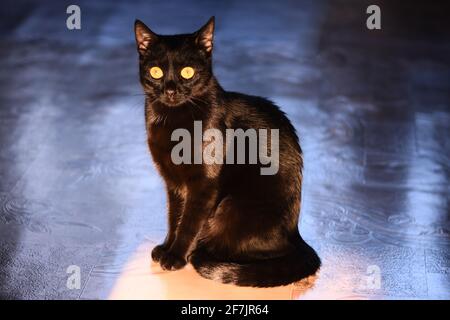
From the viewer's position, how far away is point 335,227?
3.51 metres

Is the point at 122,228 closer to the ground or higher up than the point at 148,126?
closer to the ground

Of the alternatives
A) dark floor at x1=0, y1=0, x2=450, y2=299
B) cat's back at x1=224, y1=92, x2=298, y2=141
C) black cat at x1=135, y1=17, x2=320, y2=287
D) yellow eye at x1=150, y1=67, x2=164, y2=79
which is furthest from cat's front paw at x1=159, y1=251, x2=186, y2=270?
yellow eye at x1=150, y1=67, x2=164, y2=79

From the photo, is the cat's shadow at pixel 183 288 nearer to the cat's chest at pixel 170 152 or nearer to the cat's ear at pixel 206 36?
the cat's chest at pixel 170 152

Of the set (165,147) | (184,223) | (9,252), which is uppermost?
(165,147)

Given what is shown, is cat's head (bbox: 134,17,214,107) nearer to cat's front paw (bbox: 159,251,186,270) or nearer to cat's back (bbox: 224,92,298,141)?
cat's back (bbox: 224,92,298,141)

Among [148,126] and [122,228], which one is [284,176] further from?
[122,228]

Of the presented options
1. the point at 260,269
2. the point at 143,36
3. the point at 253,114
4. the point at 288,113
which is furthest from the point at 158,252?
the point at 288,113

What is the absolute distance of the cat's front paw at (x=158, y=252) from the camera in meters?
3.16

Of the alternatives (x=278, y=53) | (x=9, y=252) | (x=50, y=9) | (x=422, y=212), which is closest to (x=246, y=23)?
(x=278, y=53)

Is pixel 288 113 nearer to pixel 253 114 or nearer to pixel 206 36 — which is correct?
pixel 253 114

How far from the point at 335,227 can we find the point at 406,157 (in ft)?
2.30

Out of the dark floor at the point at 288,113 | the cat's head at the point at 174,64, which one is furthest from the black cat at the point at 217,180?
the dark floor at the point at 288,113

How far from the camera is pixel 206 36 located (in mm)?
2916

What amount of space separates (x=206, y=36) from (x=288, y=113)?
4.91 feet
